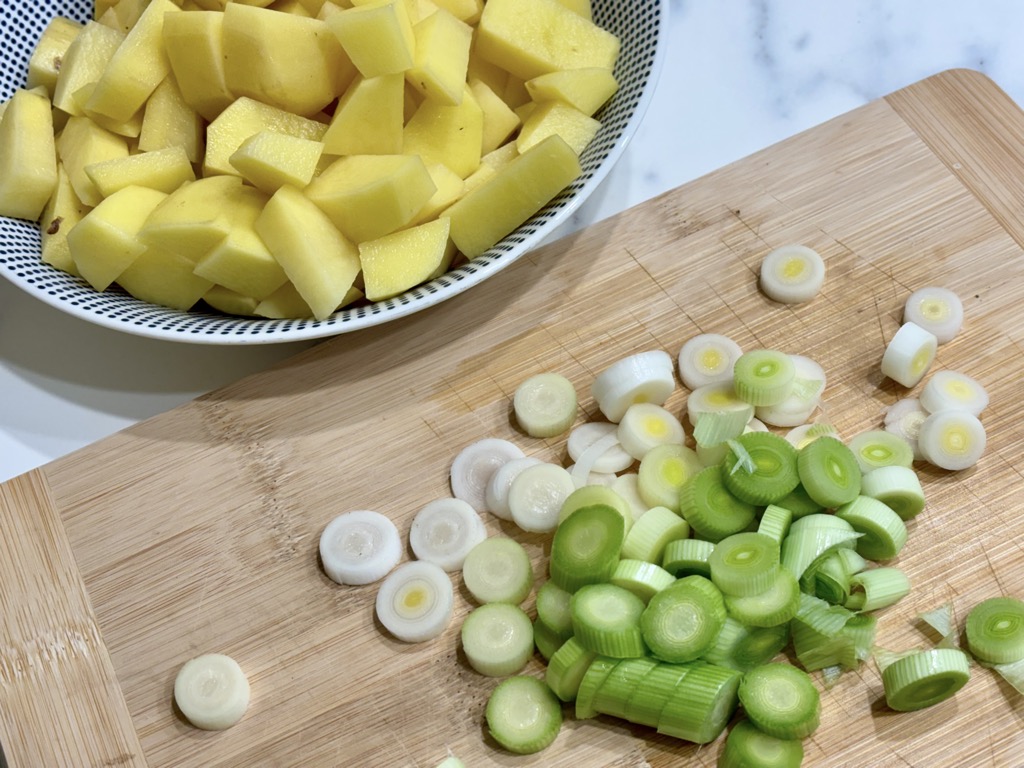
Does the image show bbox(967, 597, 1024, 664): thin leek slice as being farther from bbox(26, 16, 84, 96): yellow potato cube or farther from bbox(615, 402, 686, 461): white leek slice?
bbox(26, 16, 84, 96): yellow potato cube

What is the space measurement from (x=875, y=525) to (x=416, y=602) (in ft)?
2.60

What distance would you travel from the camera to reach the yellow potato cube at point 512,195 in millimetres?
1914

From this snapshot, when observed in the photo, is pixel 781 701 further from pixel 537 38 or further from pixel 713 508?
pixel 537 38

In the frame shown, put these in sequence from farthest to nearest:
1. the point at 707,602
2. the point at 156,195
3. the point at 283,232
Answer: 1. the point at 156,195
2. the point at 283,232
3. the point at 707,602

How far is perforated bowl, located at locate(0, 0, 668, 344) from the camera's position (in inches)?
76.2

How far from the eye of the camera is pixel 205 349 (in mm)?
2307

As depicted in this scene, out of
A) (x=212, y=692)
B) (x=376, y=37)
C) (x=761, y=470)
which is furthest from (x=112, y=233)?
(x=761, y=470)

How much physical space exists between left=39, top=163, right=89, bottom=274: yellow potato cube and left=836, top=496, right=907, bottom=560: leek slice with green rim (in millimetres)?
1526

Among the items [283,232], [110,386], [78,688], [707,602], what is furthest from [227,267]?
[707,602]

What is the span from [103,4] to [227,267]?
0.80 meters

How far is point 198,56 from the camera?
1.98 metres

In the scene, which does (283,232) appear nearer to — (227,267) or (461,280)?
(227,267)

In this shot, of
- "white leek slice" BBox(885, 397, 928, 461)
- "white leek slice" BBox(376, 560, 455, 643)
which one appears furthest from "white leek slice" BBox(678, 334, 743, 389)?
"white leek slice" BBox(376, 560, 455, 643)

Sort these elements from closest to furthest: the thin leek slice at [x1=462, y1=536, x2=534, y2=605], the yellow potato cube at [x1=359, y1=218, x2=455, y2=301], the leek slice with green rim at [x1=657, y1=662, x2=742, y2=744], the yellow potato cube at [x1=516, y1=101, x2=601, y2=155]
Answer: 1. the leek slice with green rim at [x1=657, y1=662, x2=742, y2=744]
2. the thin leek slice at [x1=462, y1=536, x2=534, y2=605]
3. the yellow potato cube at [x1=359, y1=218, x2=455, y2=301]
4. the yellow potato cube at [x1=516, y1=101, x2=601, y2=155]
